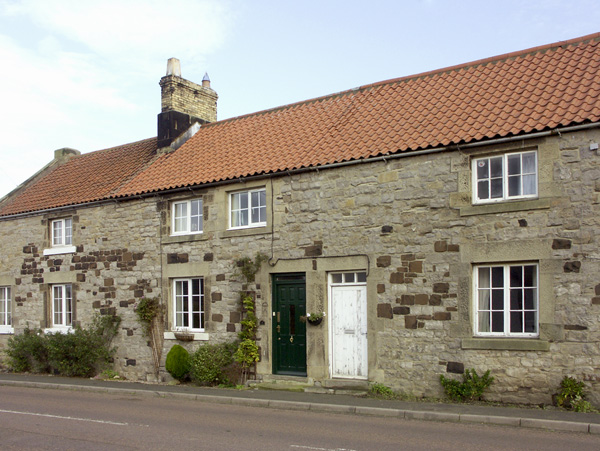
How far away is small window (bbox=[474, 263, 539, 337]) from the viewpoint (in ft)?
38.6

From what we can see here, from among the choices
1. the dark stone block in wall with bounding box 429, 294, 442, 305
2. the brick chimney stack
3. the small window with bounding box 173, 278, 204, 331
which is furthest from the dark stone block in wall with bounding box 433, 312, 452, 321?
the brick chimney stack

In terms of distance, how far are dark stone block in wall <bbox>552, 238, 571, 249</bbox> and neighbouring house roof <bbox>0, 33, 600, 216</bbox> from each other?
2.05 m

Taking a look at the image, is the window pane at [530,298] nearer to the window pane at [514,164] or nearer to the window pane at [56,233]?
the window pane at [514,164]

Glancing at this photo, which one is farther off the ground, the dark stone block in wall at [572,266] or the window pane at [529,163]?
the window pane at [529,163]

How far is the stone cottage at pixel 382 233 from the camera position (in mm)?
11461

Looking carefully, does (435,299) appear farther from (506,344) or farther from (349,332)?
(349,332)

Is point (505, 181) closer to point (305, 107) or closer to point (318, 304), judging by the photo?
point (318, 304)

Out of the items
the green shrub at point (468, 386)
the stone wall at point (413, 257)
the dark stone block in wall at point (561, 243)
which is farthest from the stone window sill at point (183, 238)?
the dark stone block in wall at point (561, 243)

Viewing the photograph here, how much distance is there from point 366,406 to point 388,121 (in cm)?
659

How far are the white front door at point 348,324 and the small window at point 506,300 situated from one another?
8.40ft

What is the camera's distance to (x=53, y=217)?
66.0 ft

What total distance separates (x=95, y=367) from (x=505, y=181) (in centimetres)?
1253

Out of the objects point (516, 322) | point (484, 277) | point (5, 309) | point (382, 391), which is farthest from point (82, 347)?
point (516, 322)

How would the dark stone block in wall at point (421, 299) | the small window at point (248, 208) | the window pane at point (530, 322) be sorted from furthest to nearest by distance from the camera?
the small window at point (248, 208) → the dark stone block in wall at point (421, 299) → the window pane at point (530, 322)
